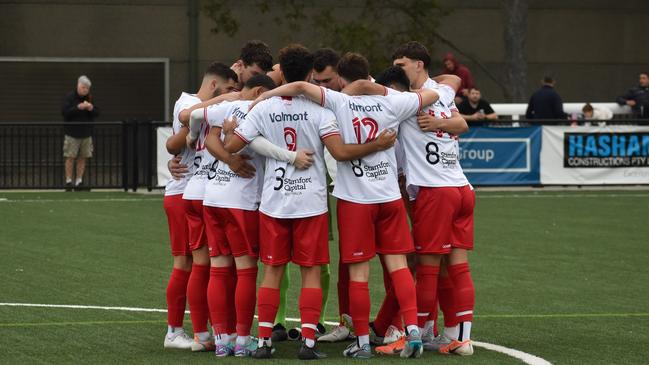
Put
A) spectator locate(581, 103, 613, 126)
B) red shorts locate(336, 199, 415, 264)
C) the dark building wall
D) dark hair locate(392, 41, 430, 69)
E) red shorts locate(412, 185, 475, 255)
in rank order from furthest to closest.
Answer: the dark building wall
spectator locate(581, 103, 613, 126)
dark hair locate(392, 41, 430, 69)
red shorts locate(412, 185, 475, 255)
red shorts locate(336, 199, 415, 264)

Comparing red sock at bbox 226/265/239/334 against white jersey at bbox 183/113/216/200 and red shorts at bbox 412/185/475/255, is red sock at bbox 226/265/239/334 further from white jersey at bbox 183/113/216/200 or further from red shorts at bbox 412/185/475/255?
red shorts at bbox 412/185/475/255

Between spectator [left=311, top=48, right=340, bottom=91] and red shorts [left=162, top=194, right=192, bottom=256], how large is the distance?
1.31m

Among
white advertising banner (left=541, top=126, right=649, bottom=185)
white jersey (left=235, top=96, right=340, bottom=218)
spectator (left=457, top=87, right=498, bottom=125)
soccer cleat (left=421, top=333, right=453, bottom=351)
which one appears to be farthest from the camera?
spectator (left=457, top=87, right=498, bottom=125)

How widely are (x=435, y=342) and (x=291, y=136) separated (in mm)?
1724

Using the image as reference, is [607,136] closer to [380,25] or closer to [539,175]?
[539,175]

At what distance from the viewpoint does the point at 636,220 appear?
62.3 feet

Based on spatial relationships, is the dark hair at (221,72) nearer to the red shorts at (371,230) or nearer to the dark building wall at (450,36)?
the red shorts at (371,230)

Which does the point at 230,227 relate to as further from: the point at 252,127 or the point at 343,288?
the point at 343,288

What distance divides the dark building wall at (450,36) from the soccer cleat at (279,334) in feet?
72.9

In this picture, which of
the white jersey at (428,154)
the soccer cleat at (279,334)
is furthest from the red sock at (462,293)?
the soccer cleat at (279,334)

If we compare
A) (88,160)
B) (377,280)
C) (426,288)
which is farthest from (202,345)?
(88,160)

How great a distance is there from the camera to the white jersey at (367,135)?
8844 mm

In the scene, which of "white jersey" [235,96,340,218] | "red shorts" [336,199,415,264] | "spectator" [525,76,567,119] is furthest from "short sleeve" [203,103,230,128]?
"spectator" [525,76,567,119]

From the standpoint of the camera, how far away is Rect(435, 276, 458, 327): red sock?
30.3 feet
